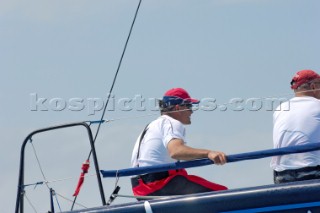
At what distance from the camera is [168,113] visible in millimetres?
8531

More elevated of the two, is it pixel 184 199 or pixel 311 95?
pixel 311 95

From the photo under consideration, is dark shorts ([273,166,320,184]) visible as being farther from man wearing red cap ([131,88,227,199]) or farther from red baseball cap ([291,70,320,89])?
red baseball cap ([291,70,320,89])

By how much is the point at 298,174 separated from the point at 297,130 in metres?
0.35

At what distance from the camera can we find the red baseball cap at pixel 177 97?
28.1 feet

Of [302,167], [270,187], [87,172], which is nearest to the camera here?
[270,187]

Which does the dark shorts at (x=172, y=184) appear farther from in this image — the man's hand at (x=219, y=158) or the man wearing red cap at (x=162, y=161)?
the man's hand at (x=219, y=158)

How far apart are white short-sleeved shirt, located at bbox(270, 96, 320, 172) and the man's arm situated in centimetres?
62

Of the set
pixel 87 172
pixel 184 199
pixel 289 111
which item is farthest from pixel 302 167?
pixel 87 172

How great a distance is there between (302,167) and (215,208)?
89 centimetres

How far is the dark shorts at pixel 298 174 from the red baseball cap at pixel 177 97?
1.04m

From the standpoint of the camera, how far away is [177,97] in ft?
28.2

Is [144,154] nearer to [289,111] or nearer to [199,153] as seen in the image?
[199,153]

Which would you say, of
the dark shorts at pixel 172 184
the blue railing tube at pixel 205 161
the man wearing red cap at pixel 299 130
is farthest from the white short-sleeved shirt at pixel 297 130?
the dark shorts at pixel 172 184

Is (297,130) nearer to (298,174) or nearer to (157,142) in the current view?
(298,174)
